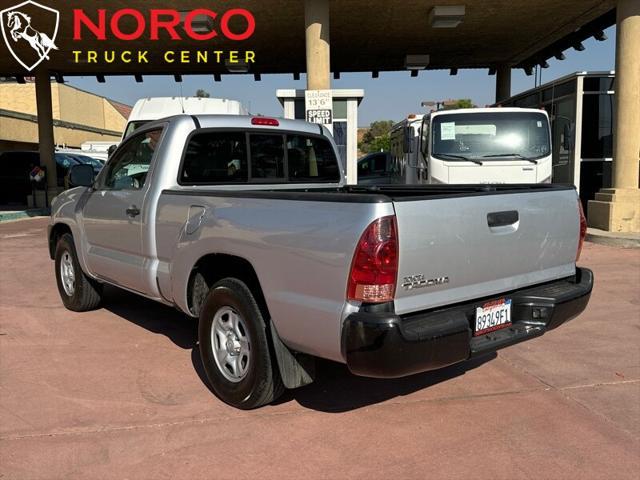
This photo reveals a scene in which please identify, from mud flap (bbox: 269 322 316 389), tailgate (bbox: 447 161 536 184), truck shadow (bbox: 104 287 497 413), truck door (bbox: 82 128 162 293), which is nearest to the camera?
mud flap (bbox: 269 322 316 389)

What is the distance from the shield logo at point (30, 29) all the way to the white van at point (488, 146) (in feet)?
28.4

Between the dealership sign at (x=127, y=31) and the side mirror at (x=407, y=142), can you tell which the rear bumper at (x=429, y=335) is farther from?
the dealership sign at (x=127, y=31)

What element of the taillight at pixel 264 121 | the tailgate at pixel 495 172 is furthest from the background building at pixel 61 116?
the taillight at pixel 264 121

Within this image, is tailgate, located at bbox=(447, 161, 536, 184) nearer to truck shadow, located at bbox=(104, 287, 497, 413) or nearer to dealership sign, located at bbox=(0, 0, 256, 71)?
truck shadow, located at bbox=(104, 287, 497, 413)

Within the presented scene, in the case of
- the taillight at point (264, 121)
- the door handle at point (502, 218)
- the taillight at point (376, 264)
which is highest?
the taillight at point (264, 121)

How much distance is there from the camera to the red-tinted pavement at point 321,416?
3.20 m

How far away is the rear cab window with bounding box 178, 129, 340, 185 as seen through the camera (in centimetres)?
473

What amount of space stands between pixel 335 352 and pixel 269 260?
2.24ft

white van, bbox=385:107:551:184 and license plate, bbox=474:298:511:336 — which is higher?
white van, bbox=385:107:551:184

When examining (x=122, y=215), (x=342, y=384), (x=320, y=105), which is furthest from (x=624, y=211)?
(x=122, y=215)

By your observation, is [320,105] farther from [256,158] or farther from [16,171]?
[16,171]

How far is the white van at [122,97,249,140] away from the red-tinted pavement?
7777 mm

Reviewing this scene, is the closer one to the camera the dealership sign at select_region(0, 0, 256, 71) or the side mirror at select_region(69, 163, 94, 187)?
the side mirror at select_region(69, 163, 94, 187)

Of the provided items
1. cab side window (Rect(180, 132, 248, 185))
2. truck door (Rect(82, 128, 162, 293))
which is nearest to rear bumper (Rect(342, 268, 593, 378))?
cab side window (Rect(180, 132, 248, 185))
